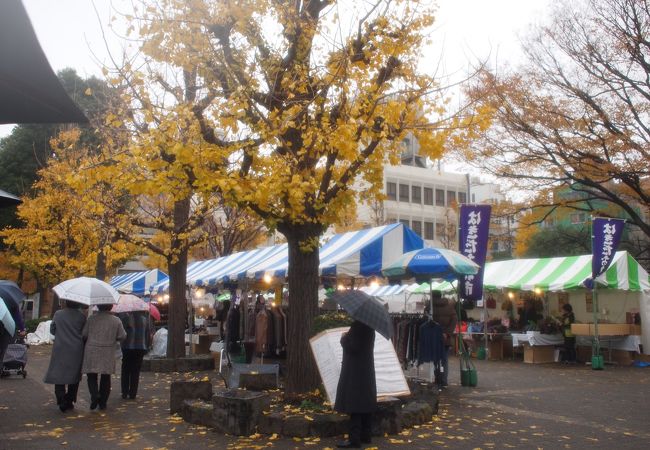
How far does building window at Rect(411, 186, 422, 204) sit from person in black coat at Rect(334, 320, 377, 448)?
43979 mm

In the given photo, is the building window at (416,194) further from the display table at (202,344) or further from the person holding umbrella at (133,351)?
the person holding umbrella at (133,351)

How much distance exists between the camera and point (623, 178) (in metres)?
17.5

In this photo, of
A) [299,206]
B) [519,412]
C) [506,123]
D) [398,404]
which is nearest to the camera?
[398,404]

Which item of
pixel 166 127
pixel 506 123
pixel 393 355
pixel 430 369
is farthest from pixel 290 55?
pixel 506 123

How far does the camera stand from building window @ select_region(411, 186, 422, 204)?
166 feet

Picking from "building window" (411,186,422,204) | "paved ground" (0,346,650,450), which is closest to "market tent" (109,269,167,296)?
"paved ground" (0,346,650,450)

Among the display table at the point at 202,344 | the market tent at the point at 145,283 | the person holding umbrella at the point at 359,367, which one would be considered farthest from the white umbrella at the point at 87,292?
the market tent at the point at 145,283

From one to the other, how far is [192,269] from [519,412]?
15.9m

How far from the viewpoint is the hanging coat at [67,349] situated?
29.8 ft

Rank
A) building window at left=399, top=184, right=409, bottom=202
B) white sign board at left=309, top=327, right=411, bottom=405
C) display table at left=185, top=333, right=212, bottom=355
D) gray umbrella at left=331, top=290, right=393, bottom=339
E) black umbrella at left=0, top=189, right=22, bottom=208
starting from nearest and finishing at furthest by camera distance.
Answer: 1. black umbrella at left=0, top=189, right=22, bottom=208
2. gray umbrella at left=331, top=290, right=393, bottom=339
3. white sign board at left=309, top=327, right=411, bottom=405
4. display table at left=185, top=333, right=212, bottom=355
5. building window at left=399, top=184, right=409, bottom=202

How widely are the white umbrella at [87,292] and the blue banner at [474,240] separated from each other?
7.98 m

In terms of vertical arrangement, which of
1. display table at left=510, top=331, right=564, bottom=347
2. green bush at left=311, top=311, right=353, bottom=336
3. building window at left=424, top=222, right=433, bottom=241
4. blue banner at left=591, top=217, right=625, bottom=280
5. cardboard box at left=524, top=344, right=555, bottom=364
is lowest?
cardboard box at left=524, top=344, right=555, bottom=364

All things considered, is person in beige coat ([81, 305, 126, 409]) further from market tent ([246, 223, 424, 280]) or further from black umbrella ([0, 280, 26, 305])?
market tent ([246, 223, 424, 280])

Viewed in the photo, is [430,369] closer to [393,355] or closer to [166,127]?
[393,355]
